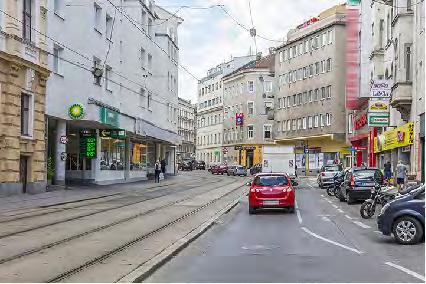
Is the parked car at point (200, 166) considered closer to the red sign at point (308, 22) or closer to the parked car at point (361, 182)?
the red sign at point (308, 22)

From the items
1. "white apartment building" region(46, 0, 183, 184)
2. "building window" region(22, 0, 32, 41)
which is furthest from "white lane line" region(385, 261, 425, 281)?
"white apartment building" region(46, 0, 183, 184)

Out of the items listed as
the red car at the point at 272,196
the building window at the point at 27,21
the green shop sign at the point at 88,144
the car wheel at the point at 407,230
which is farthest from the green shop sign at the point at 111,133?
the car wheel at the point at 407,230

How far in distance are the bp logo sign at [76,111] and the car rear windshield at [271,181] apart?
14.0m

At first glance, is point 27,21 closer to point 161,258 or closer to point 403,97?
point 403,97

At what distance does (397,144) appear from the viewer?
3775 cm

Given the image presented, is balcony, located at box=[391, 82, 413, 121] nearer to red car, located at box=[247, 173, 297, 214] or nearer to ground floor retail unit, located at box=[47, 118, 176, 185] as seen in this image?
red car, located at box=[247, 173, 297, 214]

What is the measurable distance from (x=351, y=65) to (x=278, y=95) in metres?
29.6

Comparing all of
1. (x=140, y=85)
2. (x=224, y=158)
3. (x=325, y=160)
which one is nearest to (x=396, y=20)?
(x=140, y=85)

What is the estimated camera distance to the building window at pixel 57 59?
112 ft

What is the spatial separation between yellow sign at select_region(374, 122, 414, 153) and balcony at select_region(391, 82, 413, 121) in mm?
987

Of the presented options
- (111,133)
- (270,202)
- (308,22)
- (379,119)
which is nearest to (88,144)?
(111,133)

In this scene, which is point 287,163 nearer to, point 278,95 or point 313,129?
point 313,129

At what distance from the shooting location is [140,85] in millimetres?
52875

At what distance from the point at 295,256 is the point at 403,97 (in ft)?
81.3
